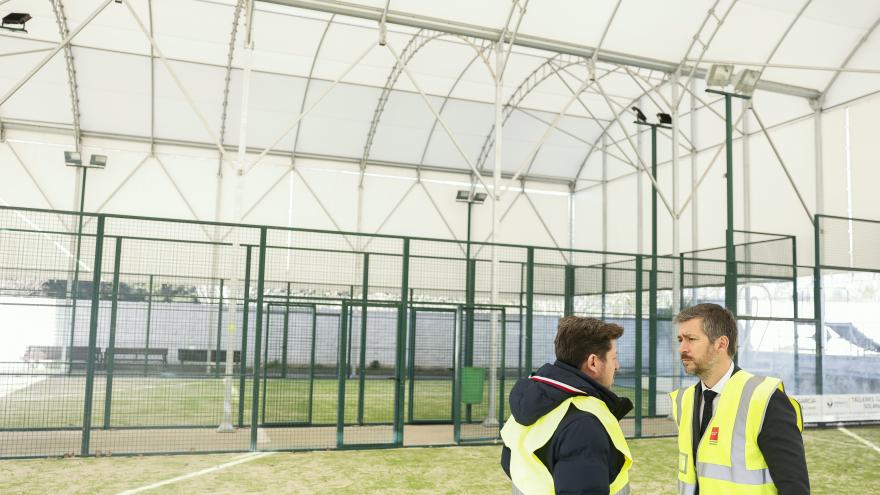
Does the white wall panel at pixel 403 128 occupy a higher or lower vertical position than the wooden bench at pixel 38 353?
higher

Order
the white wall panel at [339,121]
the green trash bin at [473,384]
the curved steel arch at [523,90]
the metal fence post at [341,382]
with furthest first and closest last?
the white wall panel at [339,121]
the curved steel arch at [523,90]
the green trash bin at [473,384]
the metal fence post at [341,382]

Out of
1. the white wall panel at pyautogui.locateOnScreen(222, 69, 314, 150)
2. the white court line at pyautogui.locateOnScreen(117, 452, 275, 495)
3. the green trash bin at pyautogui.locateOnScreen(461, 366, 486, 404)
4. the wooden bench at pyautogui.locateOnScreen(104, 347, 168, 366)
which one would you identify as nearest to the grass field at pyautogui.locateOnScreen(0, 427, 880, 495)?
the white court line at pyautogui.locateOnScreen(117, 452, 275, 495)

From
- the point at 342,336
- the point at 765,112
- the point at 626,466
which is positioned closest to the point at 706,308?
the point at 626,466

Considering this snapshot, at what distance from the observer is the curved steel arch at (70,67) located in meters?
16.9

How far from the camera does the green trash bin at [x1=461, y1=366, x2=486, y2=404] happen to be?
38.7ft

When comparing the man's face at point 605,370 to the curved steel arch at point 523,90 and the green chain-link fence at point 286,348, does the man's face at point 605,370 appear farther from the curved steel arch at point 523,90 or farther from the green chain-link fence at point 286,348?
the curved steel arch at point 523,90

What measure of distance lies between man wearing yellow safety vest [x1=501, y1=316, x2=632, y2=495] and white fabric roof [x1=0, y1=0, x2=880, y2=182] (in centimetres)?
1064

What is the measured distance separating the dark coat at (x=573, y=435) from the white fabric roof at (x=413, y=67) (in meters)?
10.7

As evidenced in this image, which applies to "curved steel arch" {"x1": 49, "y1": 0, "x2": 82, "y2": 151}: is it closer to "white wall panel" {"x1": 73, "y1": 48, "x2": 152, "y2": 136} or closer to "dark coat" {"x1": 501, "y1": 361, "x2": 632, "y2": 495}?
"white wall panel" {"x1": 73, "y1": 48, "x2": 152, "y2": 136}

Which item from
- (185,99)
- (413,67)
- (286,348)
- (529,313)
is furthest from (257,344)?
(185,99)

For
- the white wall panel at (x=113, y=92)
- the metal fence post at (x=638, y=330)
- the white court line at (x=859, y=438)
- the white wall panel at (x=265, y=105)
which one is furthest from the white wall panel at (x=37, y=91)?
the white court line at (x=859, y=438)

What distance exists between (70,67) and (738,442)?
2152cm

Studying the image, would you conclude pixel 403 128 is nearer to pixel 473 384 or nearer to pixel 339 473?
pixel 473 384

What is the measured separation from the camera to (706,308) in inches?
→ 109
